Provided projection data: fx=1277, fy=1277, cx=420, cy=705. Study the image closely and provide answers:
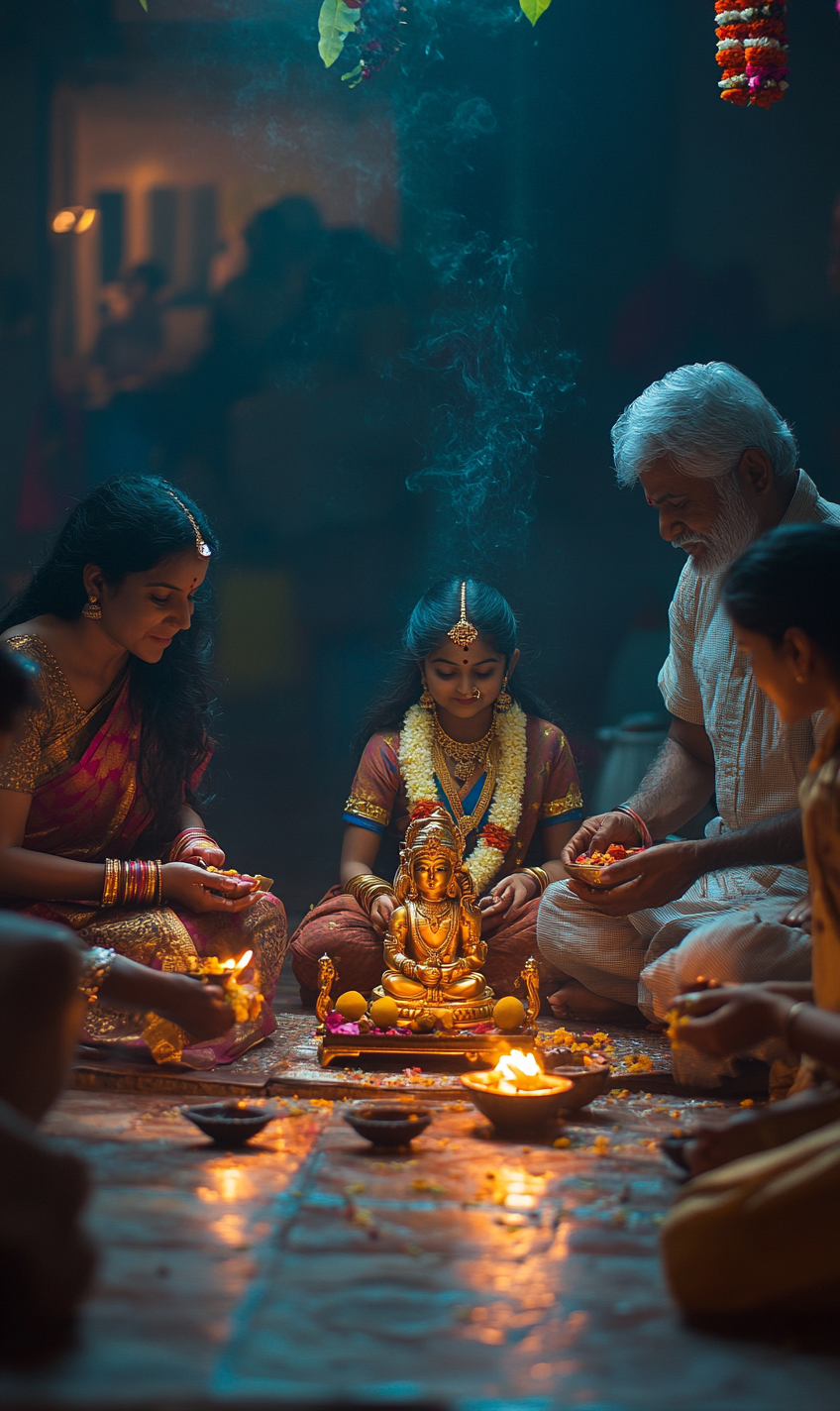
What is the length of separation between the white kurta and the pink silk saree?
3.78 feet

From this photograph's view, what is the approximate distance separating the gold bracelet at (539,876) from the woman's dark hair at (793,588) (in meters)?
2.56

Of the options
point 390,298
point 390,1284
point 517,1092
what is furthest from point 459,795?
point 390,1284

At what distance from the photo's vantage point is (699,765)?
520 cm

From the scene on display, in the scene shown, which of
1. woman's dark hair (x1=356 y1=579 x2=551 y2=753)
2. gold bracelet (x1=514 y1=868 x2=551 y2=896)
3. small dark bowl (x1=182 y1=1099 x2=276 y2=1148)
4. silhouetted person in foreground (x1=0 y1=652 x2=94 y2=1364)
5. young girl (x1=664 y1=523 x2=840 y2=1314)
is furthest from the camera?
woman's dark hair (x1=356 y1=579 x2=551 y2=753)

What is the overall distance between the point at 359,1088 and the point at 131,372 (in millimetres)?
4660

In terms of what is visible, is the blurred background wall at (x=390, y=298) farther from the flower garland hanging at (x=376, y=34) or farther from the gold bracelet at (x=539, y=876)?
the gold bracelet at (x=539, y=876)

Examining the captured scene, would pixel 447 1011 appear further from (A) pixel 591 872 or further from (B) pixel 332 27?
(B) pixel 332 27

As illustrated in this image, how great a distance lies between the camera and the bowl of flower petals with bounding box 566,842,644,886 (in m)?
4.48

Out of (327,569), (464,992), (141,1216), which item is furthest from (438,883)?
(327,569)

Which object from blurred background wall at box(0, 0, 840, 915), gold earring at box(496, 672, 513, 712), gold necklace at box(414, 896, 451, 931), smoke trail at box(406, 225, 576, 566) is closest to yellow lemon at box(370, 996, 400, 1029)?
gold necklace at box(414, 896, 451, 931)

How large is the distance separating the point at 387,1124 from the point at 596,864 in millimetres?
1513

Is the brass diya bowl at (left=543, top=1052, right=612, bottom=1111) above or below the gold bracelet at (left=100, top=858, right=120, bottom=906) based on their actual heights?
below

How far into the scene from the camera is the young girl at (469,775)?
5.32 meters

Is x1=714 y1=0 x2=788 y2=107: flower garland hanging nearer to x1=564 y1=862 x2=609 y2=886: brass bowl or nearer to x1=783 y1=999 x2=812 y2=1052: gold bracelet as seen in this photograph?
x1=564 y1=862 x2=609 y2=886: brass bowl
